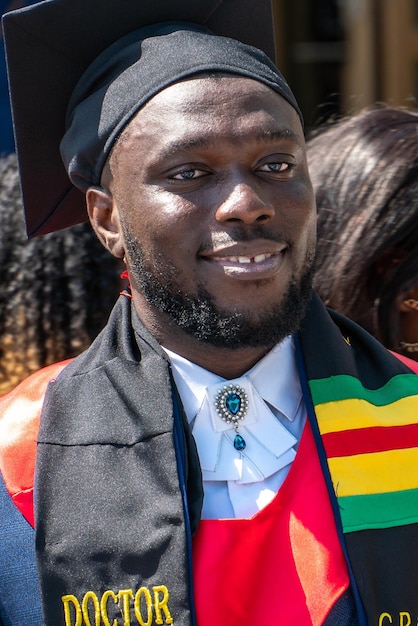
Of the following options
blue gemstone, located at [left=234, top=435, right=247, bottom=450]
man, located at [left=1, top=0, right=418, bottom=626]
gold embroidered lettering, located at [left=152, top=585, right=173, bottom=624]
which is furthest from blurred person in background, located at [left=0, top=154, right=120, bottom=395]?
gold embroidered lettering, located at [left=152, top=585, right=173, bottom=624]

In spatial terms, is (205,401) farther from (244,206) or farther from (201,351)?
(244,206)

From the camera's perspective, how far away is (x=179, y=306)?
212cm

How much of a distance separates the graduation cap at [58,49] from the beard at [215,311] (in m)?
0.36

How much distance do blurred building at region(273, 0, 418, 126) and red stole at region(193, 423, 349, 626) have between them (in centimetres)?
370

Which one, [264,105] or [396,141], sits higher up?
[264,105]

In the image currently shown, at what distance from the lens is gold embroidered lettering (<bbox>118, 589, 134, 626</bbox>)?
6.42 feet

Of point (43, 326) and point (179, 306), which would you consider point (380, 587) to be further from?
point (43, 326)

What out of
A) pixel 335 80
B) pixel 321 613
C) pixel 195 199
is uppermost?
pixel 195 199

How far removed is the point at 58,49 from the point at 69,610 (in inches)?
45.4

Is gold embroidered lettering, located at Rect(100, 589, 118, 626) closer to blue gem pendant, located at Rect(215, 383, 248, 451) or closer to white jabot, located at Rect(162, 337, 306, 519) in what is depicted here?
white jabot, located at Rect(162, 337, 306, 519)

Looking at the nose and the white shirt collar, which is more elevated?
the nose

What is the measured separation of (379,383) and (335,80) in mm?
4091

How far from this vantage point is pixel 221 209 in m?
2.04

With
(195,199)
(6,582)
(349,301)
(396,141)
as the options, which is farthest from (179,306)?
(396,141)
